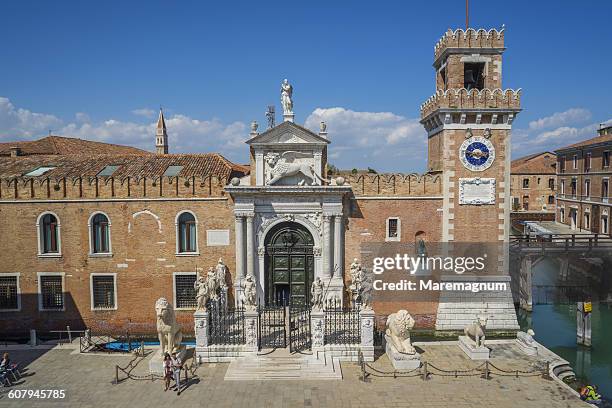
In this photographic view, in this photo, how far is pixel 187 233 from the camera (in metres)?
23.7

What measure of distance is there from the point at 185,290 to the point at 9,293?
359 inches

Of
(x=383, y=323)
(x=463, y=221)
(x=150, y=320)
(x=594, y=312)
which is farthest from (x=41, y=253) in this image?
(x=594, y=312)

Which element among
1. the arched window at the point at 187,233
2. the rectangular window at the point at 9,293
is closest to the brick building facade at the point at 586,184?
the arched window at the point at 187,233

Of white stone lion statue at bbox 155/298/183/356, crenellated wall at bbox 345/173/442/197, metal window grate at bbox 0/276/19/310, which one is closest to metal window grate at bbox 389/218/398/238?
crenellated wall at bbox 345/173/442/197

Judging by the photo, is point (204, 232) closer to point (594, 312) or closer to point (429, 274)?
point (429, 274)

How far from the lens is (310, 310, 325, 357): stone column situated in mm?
19047

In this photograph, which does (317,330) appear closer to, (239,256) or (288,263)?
(288,263)

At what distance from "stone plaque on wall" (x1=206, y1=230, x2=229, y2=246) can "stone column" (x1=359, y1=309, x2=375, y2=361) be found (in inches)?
319

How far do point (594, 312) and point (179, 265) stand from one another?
26.9 m

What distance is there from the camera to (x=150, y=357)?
65.3 feet

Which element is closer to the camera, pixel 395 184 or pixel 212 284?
pixel 212 284

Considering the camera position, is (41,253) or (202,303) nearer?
(202,303)

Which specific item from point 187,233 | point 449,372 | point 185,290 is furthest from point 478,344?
point 187,233

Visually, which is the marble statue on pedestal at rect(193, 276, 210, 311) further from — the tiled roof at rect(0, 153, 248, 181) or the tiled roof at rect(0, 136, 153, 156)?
the tiled roof at rect(0, 136, 153, 156)
